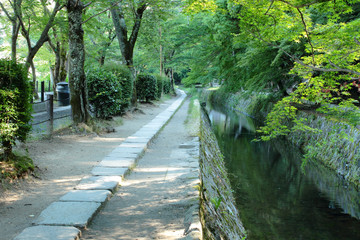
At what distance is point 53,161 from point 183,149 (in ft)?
9.23

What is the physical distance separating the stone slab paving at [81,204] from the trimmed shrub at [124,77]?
7193 millimetres

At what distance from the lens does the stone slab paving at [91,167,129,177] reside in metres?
5.21

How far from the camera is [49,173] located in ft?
17.9

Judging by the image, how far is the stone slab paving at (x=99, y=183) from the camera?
4.54m

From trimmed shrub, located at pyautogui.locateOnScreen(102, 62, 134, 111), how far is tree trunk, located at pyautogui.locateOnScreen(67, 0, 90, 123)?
11.8 ft

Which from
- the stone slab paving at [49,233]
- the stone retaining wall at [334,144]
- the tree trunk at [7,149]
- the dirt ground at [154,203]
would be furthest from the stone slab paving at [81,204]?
the stone retaining wall at [334,144]

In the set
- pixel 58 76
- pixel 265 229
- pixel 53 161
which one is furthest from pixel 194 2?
pixel 58 76

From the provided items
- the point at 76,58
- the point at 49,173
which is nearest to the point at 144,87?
the point at 76,58

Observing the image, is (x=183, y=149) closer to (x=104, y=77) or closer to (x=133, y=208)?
(x=133, y=208)

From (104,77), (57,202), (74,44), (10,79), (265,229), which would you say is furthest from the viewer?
(104,77)

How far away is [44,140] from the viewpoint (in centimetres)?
787

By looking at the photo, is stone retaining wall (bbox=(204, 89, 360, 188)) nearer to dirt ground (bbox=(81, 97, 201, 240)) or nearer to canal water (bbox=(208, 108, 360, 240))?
canal water (bbox=(208, 108, 360, 240))

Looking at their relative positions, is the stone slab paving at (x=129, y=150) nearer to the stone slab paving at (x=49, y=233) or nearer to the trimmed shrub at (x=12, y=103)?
the trimmed shrub at (x=12, y=103)

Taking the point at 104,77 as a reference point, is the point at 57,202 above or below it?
below
